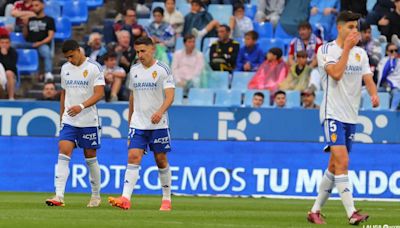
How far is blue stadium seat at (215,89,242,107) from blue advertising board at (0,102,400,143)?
6.95 ft

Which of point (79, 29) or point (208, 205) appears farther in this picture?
point (79, 29)

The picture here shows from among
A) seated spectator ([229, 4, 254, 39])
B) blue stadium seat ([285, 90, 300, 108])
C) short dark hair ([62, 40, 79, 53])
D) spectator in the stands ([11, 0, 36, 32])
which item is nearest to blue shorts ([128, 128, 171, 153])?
short dark hair ([62, 40, 79, 53])

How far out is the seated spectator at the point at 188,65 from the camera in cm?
2508

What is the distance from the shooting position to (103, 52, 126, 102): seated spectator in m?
24.6

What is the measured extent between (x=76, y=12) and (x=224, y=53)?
449 centimetres

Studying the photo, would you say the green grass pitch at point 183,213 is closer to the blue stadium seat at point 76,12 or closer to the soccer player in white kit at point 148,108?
the soccer player in white kit at point 148,108

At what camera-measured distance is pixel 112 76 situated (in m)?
24.8

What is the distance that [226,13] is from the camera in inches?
1077

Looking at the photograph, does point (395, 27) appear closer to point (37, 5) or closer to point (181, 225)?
point (37, 5)

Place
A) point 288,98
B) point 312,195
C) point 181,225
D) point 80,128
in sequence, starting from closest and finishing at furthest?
1. point 181,225
2. point 80,128
3. point 312,195
4. point 288,98

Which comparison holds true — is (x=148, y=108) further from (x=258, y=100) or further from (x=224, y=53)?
(x=224, y=53)

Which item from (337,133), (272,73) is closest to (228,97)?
(272,73)

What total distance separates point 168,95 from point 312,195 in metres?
5.90

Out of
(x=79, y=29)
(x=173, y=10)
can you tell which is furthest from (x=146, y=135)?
(x=79, y=29)
